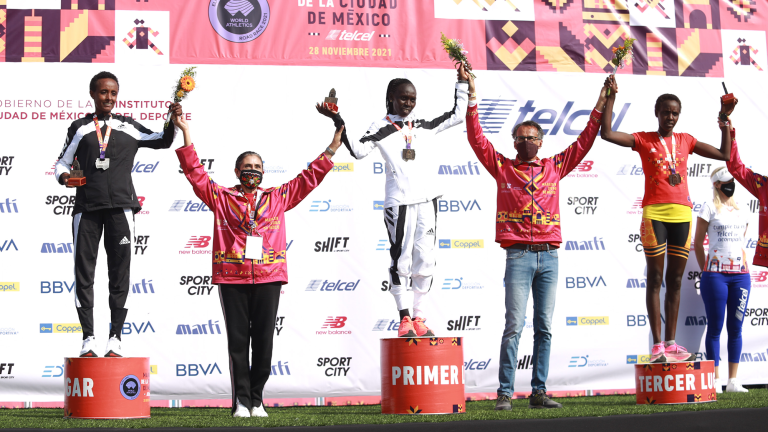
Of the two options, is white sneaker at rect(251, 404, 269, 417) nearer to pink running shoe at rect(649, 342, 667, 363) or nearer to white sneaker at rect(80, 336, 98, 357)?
white sneaker at rect(80, 336, 98, 357)

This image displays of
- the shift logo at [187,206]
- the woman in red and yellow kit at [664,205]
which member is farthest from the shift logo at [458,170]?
the shift logo at [187,206]

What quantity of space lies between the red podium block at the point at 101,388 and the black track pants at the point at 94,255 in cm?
35

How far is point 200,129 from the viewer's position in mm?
5441

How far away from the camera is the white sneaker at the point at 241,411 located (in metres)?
3.70

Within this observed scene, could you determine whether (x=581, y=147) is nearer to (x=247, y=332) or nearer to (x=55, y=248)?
(x=247, y=332)

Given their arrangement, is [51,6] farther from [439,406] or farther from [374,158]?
[439,406]

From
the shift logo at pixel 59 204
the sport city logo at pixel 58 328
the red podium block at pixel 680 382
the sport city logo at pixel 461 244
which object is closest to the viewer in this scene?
the red podium block at pixel 680 382

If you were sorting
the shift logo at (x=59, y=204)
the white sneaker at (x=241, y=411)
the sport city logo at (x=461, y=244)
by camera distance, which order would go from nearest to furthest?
the white sneaker at (x=241, y=411) < the shift logo at (x=59, y=204) < the sport city logo at (x=461, y=244)

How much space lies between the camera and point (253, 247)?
3.74 metres

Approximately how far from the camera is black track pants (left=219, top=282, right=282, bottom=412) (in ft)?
12.2

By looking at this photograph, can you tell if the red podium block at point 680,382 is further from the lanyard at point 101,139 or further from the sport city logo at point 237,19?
the sport city logo at point 237,19

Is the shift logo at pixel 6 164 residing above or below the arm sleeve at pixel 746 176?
above

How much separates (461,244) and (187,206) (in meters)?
2.17

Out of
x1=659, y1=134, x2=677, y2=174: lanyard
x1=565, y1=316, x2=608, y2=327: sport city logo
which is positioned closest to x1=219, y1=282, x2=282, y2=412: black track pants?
x1=659, y1=134, x2=677, y2=174: lanyard
